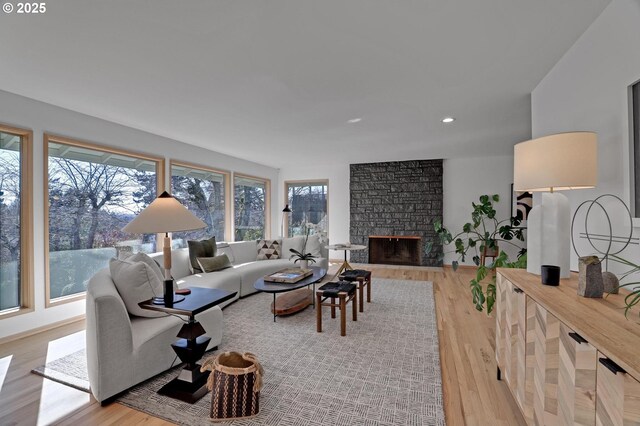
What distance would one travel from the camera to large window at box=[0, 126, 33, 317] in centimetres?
289

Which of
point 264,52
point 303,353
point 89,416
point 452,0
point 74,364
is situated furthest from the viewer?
point 303,353

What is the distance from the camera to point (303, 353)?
2531 mm

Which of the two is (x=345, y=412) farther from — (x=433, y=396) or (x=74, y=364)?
(x=74, y=364)

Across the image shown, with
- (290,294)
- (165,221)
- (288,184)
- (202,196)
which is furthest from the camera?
(288,184)

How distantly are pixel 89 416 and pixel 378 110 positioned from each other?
365cm

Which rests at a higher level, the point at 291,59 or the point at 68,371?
the point at 291,59

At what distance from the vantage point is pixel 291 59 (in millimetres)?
2225

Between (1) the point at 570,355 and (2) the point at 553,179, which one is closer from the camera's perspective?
(1) the point at 570,355

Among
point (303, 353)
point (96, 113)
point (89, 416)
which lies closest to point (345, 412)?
point (303, 353)

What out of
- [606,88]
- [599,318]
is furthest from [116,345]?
[606,88]

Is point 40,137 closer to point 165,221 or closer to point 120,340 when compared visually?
point 165,221

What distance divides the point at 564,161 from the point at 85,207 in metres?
4.82

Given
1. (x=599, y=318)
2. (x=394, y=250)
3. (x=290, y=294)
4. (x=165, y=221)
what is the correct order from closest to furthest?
(x=599, y=318), (x=165, y=221), (x=290, y=294), (x=394, y=250)

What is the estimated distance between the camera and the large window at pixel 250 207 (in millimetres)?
6453
